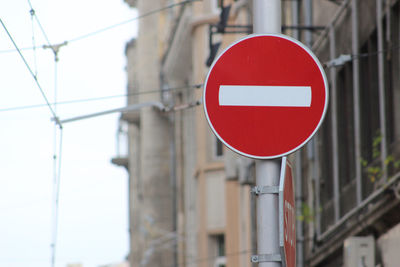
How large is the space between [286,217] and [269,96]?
52 cm

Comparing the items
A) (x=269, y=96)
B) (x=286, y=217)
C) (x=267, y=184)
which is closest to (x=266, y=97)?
(x=269, y=96)

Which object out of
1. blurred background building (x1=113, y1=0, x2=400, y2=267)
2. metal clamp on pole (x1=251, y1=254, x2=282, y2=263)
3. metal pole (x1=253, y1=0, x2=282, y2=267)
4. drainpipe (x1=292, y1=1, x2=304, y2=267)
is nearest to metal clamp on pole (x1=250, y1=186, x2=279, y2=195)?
metal pole (x1=253, y1=0, x2=282, y2=267)

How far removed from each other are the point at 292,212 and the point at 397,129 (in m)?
8.56

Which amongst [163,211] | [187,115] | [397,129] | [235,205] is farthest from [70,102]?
[163,211]

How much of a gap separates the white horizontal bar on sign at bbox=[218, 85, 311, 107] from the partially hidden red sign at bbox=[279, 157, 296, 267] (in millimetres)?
251

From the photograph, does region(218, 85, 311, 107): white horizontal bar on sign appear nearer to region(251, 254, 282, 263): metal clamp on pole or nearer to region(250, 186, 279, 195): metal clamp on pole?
region(250, 186, 279, 195): metal clamp on pole

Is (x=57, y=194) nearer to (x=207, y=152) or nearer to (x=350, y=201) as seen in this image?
(x=350, y=201)

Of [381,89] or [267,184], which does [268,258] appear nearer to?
[267,184]

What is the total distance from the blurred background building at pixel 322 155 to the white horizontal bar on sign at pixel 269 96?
6367mm

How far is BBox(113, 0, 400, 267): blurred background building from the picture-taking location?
13008mm

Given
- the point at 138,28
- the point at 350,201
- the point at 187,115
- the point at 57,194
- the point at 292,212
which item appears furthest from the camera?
the point at 138,28

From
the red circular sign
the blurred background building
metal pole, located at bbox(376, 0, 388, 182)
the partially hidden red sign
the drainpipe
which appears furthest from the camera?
the drainpipe

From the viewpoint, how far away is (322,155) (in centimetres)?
1833

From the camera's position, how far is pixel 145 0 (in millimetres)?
43375
